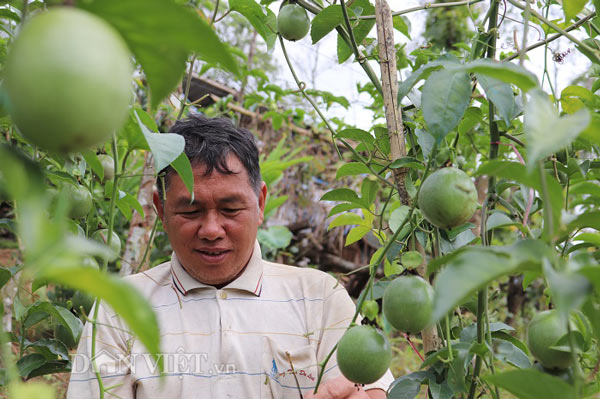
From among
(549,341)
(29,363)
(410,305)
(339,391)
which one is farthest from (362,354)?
(29,363)

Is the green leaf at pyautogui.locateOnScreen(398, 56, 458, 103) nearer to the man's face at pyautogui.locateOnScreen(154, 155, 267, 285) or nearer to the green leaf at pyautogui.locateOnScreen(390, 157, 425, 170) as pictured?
the green leaf at pyautogui.locateOnScreen(390, 157, 425, 170)

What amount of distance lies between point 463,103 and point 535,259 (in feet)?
0.63

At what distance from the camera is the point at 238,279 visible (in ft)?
4.91

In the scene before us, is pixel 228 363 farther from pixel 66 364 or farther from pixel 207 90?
pixel 207 90

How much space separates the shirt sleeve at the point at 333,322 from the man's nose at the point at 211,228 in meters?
0.31

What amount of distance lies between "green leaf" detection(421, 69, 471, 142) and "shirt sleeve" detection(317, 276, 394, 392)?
0.86m

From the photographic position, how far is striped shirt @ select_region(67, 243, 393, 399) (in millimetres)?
1312

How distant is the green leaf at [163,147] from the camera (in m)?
0.58

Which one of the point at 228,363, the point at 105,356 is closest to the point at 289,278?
the point at 228,363

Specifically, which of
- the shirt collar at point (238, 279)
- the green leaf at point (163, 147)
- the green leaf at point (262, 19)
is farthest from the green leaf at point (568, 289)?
the shirt collar at point (238, 279)

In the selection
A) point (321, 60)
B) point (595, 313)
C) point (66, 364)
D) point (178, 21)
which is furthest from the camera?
point (321, 60)

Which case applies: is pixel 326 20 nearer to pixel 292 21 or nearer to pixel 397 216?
pixel 292 21

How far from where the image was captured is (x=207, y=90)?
13.3 ft

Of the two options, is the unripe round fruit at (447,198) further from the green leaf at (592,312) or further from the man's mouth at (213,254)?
the man's mouth at (213,254)
